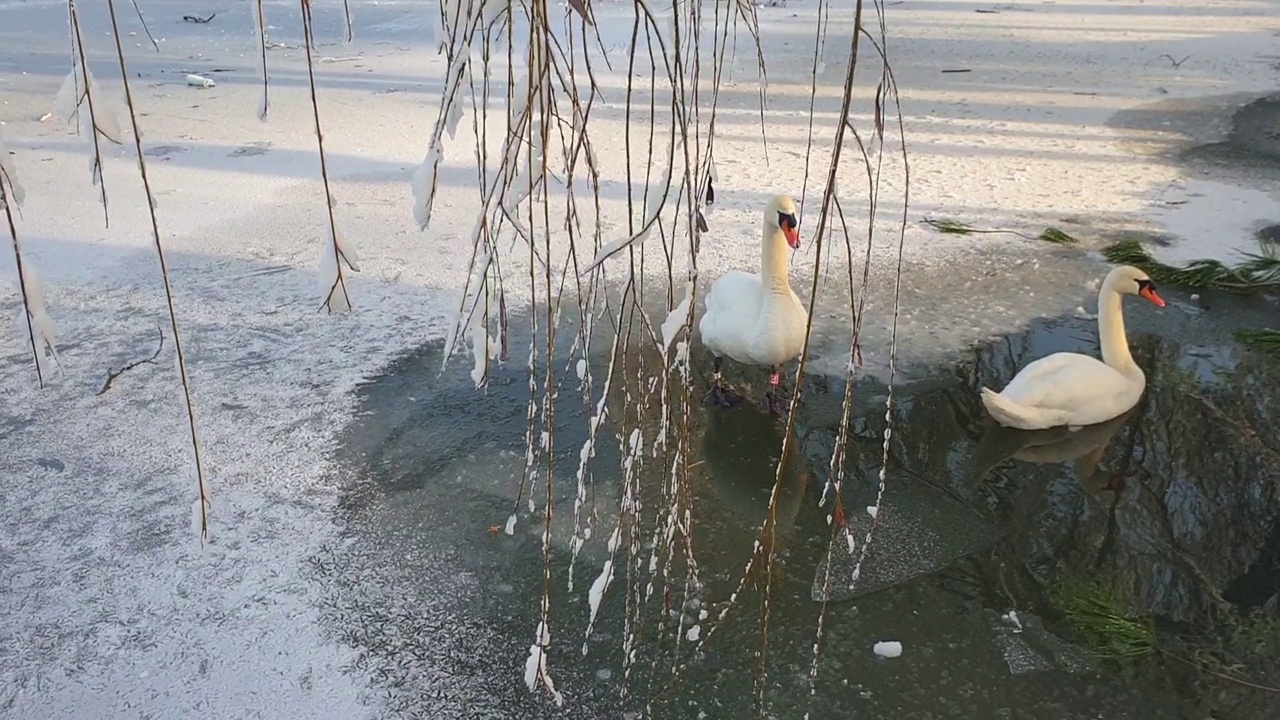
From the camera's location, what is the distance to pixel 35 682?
2229 mm

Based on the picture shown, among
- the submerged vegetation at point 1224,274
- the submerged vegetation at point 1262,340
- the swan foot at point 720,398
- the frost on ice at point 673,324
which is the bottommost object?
the swan foot at point 720,398

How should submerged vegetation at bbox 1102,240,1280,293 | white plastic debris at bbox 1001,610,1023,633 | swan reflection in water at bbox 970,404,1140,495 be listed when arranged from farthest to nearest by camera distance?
submerged vegetation at bbox 1102,240,1280,293, swan reflection in water at bbox 970,404,1140,495, white plastic debris at bbox 1001,610,1023,633

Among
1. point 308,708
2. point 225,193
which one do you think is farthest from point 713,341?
point 225,193

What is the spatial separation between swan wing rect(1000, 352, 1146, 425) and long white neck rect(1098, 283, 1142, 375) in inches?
4.4

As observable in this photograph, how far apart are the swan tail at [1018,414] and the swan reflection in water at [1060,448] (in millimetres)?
43

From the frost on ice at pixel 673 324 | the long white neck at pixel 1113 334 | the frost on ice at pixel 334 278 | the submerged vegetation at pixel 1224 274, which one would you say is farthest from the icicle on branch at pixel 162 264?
the submerged vegetation at pixel 1224 274

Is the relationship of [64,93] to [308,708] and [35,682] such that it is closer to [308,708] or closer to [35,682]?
[308,708]

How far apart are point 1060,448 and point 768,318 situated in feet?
3.37

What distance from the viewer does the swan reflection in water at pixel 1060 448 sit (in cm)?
302

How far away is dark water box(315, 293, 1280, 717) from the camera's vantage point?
221 centimetres

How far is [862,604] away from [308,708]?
4.31 feet

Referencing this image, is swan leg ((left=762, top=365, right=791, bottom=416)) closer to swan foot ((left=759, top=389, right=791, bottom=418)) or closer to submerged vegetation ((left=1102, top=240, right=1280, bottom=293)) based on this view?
swan foot ((left=759, top=389, right=791, bottom=418))

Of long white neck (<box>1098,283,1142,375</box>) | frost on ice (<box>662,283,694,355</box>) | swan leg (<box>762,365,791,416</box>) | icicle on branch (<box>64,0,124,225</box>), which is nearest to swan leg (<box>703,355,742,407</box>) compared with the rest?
swan leg (<box>762,365,791,416</box>)

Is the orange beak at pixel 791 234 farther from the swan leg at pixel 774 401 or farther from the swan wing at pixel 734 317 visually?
the swan leg at pixel 774 401
